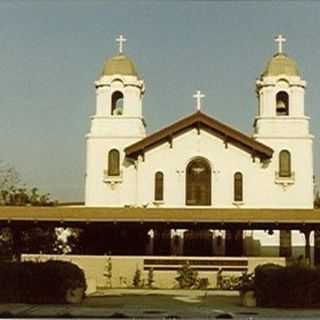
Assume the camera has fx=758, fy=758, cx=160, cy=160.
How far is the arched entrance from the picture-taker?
32594 millimetres

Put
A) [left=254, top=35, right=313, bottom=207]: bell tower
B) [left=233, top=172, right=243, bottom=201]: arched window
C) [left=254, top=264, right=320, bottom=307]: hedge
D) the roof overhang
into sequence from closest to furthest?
[left=254, top=264, right=320, bottom=307]: hedge < the roof overhang < [left=233, top=172, right=243, bottom=201]: arched window < [left=254, top=35, right=313, bottom=207]: bell tower

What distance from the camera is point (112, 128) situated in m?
35.5

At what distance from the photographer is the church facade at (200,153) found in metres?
32.8

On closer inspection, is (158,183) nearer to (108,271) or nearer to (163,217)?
(108,271)

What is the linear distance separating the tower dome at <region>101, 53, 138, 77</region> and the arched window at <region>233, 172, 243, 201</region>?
302 inches

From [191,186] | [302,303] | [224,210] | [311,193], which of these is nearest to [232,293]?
[224,210]

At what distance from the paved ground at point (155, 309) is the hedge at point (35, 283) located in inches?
23.1

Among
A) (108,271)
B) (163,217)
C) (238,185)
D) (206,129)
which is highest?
(206,129)

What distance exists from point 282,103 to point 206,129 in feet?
16.7

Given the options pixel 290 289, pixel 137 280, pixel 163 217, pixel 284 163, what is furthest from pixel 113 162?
pixel 290 289

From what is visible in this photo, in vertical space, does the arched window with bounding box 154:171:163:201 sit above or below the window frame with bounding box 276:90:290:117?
below

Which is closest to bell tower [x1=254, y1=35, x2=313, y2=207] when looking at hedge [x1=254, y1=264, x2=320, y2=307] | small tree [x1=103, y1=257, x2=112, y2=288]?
small tree [x1=103, y1=257, x2=112, y2=288]

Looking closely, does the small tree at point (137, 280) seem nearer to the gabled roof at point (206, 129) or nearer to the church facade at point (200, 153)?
the church facade at point (200, 153)

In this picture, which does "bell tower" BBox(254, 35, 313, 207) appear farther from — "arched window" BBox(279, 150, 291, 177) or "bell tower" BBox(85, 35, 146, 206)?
"bell tower" BBox(85, 35, 146, 206)
